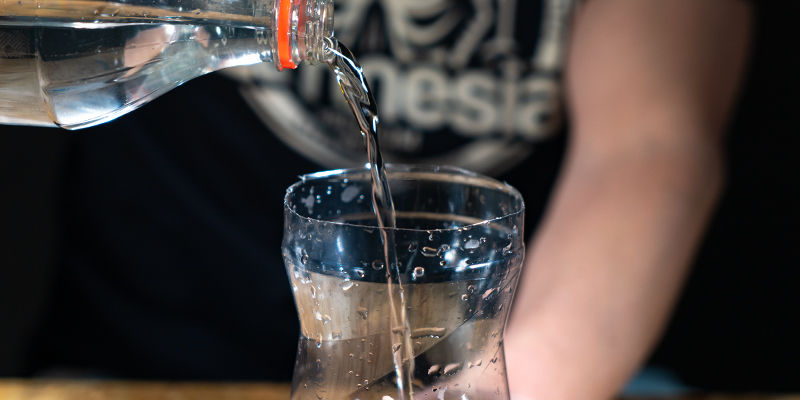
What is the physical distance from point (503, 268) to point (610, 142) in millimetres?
570

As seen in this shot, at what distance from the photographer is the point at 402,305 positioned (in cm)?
40

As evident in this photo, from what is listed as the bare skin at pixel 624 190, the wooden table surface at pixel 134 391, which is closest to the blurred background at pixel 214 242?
the bare skin at pixel 624 190

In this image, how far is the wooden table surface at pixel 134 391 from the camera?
707 millimetres

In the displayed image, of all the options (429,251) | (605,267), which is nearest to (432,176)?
(429,251)

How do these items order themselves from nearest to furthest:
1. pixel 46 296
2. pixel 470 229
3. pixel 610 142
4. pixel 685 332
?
pixel 470 229 → pixel 610 142 → pixel 46 296 → pixel 685 332

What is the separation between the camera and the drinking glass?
39 centimetres

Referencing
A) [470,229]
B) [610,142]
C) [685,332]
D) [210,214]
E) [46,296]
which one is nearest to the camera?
[470,229]

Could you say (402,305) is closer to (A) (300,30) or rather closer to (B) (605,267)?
(A) (300,30)

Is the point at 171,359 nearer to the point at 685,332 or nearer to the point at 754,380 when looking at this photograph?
the point at 685,332

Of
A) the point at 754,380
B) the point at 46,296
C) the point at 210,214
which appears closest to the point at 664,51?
the point at 210,214

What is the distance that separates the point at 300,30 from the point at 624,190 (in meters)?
0.54

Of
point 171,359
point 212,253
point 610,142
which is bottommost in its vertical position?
point 171,359

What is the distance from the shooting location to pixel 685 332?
1.42 meters

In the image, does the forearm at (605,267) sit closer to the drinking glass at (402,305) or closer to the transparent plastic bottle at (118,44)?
the drinking glass at (402,305)
